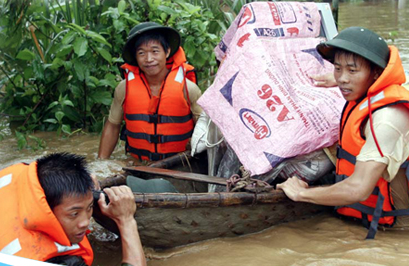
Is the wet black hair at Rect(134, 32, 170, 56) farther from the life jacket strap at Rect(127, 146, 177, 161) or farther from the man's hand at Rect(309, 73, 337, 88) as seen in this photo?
the man's hand at Rect(309, 73, 337, 88)

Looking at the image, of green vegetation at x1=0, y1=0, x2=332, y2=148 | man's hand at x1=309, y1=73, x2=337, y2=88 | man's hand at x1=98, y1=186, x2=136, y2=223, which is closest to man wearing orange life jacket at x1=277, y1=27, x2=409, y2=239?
man's hand at x1=309, y1=73, x2=337, y2=88

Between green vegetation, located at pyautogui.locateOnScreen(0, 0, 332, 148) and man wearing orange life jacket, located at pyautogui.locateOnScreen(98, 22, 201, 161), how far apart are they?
0.76 m

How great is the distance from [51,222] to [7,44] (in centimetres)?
394

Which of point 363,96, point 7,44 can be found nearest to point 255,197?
point 363,96

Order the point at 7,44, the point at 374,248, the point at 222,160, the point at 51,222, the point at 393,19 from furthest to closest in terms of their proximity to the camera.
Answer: the point at 393,19 < the point at 7,44 < the point at 222,160 < the point at 374,248 < the point at 51,222

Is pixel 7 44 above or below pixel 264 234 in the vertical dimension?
above

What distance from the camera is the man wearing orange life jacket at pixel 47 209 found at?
7.55ft

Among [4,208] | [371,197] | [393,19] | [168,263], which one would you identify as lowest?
[168,263]

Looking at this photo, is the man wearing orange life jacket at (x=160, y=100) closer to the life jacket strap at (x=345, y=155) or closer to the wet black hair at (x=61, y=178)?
the life jacket strap at (x=345, y=155)

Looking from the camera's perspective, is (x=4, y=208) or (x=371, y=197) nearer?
(x=4, y=208)

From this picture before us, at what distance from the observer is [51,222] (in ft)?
7.63

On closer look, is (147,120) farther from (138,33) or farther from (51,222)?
(51,222)

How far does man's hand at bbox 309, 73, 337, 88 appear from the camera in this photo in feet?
12.8

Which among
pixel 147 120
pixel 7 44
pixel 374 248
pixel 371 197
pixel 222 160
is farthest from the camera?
pixel 7 44
